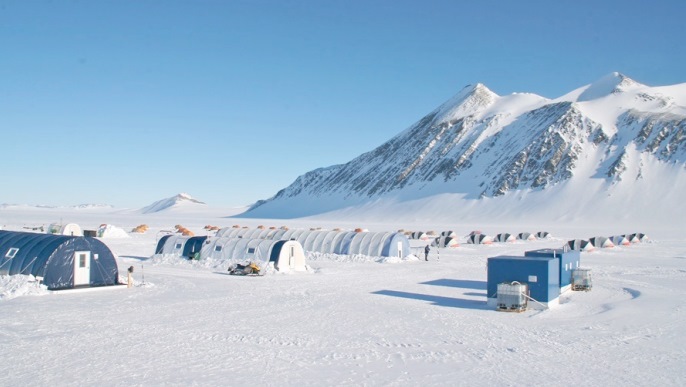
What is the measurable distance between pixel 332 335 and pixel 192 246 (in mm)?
24747

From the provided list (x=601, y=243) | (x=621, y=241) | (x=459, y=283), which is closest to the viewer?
(x=459, y=283)

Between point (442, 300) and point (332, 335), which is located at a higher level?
point (442, 300)

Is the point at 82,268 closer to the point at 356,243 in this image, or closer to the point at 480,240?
the point at 356,243

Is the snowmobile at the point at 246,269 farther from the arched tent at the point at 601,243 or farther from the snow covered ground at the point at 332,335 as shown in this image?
the arched tent at the point at 601,243

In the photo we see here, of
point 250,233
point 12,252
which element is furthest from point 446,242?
point 12,252

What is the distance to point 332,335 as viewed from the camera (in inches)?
668

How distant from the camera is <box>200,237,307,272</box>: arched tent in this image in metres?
34.1

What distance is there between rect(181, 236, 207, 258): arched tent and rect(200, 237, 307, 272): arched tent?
412mm

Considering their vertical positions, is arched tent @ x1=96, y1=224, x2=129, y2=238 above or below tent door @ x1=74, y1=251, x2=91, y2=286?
above

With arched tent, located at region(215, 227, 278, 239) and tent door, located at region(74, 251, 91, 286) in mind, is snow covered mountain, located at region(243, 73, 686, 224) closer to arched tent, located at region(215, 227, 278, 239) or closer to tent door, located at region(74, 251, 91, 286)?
arched tent, located at region(215, 227, 278, 239)

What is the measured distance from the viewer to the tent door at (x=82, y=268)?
25.7 m

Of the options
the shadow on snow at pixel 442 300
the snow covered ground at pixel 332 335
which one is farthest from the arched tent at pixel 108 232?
the shadow on snow at pixel 442 300

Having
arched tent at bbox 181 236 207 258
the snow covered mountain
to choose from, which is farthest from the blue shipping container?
the snow covered mountain

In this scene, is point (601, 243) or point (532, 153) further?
point (532, 153)
